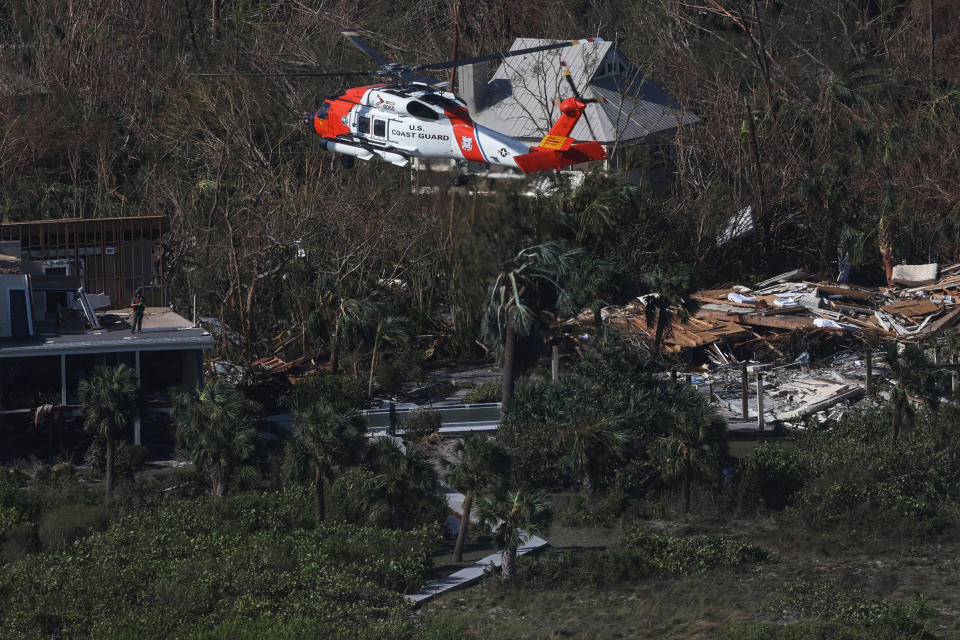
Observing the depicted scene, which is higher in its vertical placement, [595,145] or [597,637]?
[595,145]

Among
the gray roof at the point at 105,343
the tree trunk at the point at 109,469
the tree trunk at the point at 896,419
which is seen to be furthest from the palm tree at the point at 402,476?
the tree trunk at the point at 896,419

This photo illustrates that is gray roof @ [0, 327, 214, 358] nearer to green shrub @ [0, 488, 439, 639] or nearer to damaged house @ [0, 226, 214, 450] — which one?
damaged house @ [0, 226, 214, 450]

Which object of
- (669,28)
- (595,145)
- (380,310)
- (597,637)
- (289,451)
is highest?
(669,28)

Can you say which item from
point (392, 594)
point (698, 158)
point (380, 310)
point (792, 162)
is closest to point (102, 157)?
point (380, 310)

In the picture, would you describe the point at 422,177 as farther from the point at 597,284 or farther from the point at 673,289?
the point at 673,289

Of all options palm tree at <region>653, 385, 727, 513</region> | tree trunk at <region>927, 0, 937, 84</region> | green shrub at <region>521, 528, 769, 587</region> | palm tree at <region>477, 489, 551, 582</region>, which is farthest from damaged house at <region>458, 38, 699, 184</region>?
palm tree at <region>477, 489, 551, 582</region>

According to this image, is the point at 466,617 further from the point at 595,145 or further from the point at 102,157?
the point at 102,157
